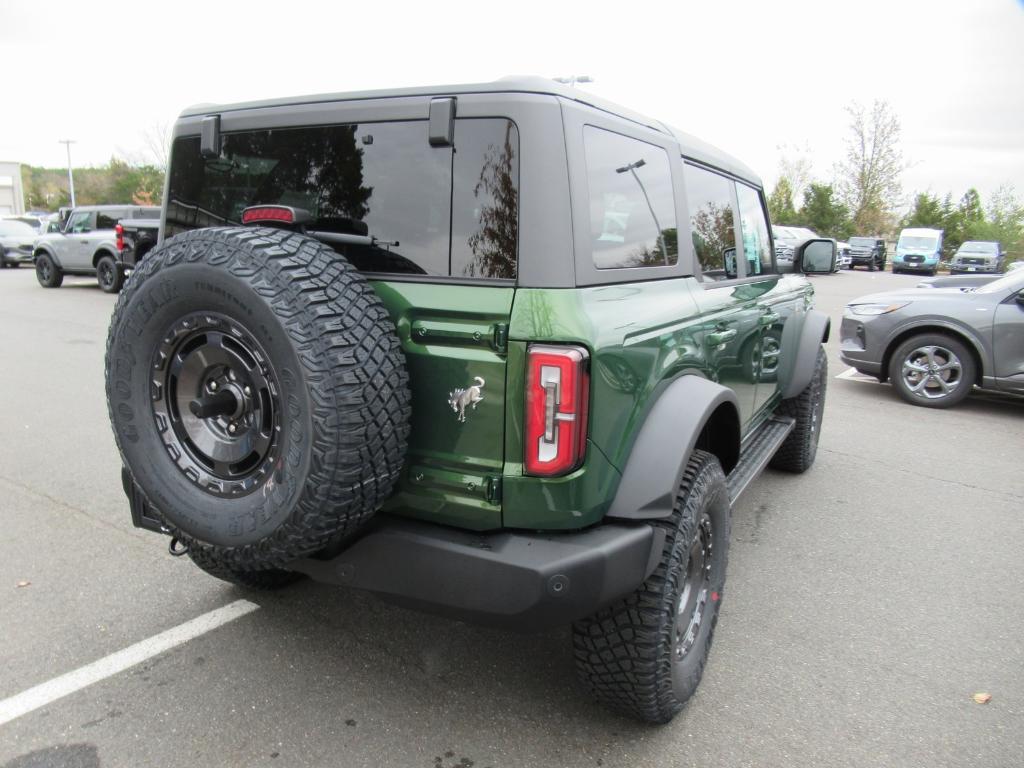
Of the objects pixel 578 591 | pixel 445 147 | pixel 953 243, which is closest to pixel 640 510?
pixel 578 591

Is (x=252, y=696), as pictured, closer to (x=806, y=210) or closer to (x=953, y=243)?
(x=806, y=210)

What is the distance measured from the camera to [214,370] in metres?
2.15

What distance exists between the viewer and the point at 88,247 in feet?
50.9

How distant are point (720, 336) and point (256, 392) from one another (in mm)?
1824

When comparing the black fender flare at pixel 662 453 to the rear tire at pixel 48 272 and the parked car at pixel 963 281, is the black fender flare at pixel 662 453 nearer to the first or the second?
the parked car at pixel 963 281

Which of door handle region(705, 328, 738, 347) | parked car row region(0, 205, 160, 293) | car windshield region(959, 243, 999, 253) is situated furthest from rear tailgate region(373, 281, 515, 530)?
car windshield region(959, 243, 999, 253)

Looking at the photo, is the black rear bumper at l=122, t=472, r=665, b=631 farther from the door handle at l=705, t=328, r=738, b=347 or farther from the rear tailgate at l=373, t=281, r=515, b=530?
the door handle at l=705, t=328, r=738, b=347

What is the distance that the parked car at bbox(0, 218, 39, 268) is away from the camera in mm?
22719

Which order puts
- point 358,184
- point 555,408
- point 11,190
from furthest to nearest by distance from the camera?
point 11,190 < point 358,184 < point 555,408

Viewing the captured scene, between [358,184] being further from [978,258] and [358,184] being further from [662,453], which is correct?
[978,258]

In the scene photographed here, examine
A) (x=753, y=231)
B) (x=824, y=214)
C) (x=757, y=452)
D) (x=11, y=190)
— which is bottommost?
(x=757, y=452)

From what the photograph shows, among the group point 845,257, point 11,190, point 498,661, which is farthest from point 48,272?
A: point 11,190

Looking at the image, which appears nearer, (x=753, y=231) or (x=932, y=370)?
(x=753, y=231)

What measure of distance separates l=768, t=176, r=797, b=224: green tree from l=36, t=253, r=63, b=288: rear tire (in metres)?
37.5
